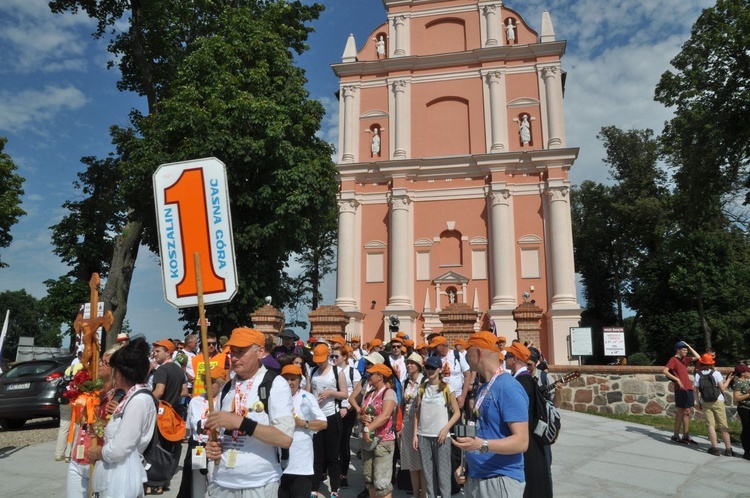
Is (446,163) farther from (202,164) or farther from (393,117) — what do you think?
(202,164)

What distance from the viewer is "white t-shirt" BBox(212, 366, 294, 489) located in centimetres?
329

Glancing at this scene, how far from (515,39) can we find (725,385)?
74.8ft

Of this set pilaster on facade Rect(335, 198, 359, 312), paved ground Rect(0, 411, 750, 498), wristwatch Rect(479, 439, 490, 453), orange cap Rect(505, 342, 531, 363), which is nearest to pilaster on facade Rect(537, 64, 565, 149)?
pilaster on facade Rect(335, 198, 359, 312)

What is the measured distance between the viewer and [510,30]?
28844 mm

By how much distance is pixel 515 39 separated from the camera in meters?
28.8

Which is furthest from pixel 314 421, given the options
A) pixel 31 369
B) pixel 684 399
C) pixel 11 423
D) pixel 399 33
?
pixel 399 33

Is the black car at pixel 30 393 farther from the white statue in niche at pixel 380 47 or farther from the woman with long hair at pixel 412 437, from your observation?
the white statue in niche at pixel 380 47

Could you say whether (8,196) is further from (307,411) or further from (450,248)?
(307,411)

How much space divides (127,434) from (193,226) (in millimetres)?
1377

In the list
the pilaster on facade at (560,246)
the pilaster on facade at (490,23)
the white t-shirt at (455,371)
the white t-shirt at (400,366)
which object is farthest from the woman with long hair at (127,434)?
the pilaster on facade at (490,23)

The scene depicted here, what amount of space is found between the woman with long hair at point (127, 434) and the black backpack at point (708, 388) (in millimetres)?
10101

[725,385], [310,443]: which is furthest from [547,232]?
[310,443]

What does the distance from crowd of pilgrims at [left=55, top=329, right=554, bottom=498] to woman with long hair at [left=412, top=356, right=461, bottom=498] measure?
0.01m

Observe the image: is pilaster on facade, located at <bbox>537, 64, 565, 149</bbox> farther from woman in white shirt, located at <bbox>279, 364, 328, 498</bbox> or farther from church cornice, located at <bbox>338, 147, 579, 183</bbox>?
woman in white shirt, located at <bbox>279, 364, 328, 498</bbox>
